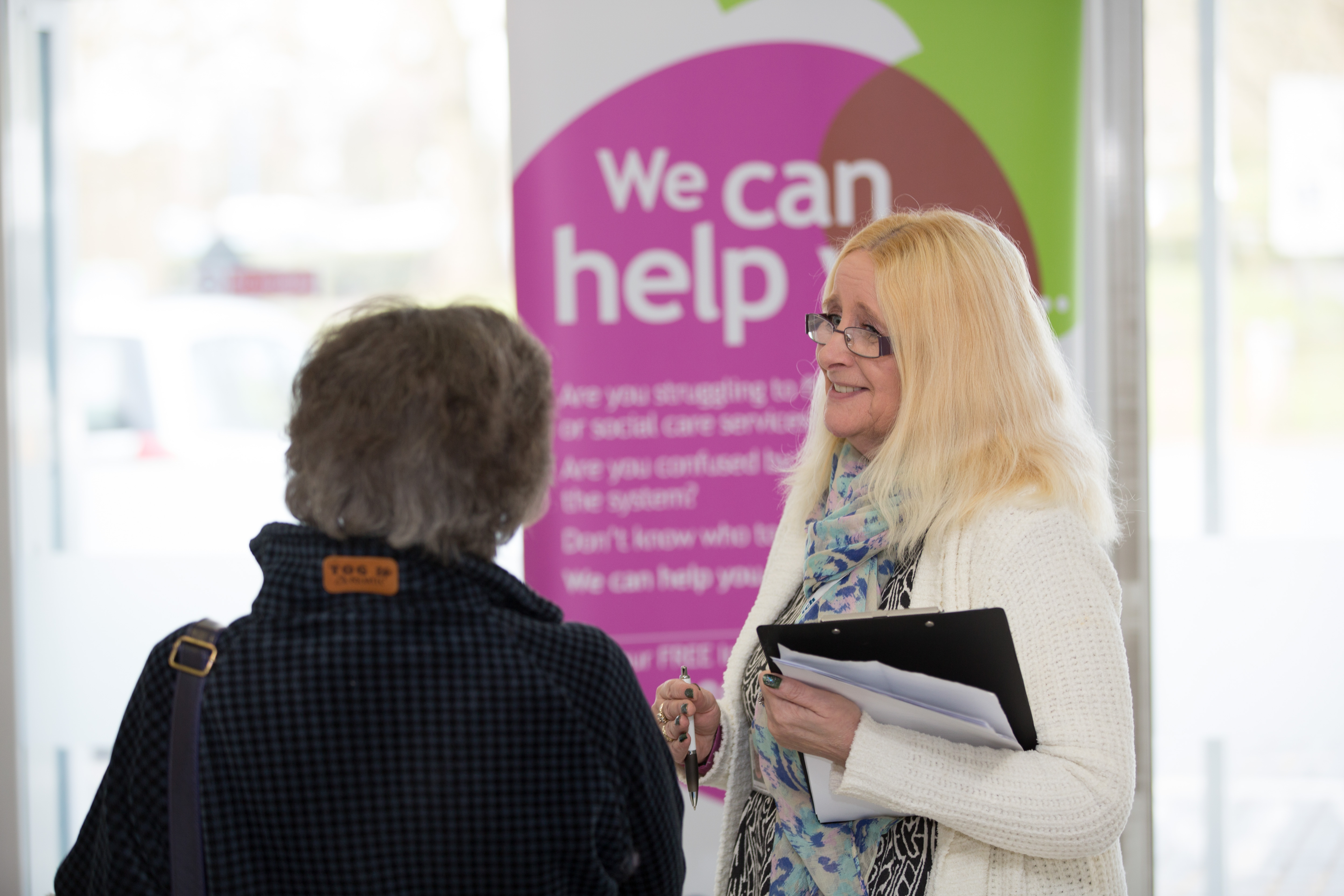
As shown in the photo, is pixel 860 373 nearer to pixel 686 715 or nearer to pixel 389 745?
pixel 686 715

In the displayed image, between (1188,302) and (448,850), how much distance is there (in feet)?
9.36

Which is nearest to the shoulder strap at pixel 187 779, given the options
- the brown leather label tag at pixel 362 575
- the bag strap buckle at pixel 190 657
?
the bag strap buckle at pixel 190 657

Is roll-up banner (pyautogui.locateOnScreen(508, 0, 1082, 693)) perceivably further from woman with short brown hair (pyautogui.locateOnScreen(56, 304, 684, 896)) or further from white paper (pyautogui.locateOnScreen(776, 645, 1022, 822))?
woman with short brown hair (pyautogui.locateOnScreen(56, 304, 684, 896))

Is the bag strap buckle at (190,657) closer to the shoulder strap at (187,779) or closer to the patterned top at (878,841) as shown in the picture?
the shoulder strap at (187,779)

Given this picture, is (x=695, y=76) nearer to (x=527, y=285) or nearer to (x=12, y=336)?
(x=527, y=285)

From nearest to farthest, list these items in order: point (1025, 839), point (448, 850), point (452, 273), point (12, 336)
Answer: point (448, 850), point (1025, 839), point (12, 336), point (452, 273)

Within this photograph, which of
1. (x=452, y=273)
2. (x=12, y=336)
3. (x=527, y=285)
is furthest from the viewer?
(x=452, y=273)

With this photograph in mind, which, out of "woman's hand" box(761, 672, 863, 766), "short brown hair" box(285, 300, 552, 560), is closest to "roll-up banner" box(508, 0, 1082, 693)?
"woman's hand" box(761, 672, 863, 766)

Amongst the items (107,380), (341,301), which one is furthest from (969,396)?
(107,380)

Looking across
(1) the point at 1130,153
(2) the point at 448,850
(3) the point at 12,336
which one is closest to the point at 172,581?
(3) the point at 12,336

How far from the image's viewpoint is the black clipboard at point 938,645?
1.15 meters

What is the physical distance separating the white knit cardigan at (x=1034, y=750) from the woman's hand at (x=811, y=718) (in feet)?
0.06

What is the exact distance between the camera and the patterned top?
137cm

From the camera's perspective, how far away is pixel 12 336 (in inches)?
114
